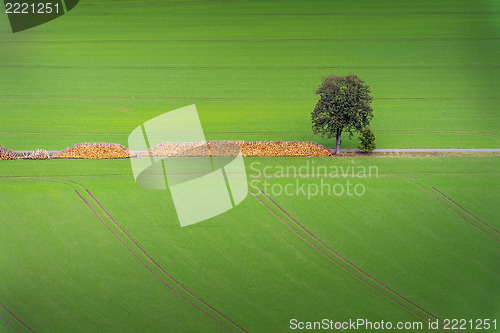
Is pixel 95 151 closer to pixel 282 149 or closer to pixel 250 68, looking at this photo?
pixel 282 149

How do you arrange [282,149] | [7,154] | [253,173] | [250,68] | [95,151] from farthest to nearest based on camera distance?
[250,68]
[282,149]
[95,151]
[7,154]
[253,173]

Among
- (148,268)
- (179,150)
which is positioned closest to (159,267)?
(148,268)

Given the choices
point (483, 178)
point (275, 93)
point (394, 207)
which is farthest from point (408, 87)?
point (394, 207)

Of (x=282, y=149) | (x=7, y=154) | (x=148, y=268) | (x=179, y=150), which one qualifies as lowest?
(x=148, y=268)

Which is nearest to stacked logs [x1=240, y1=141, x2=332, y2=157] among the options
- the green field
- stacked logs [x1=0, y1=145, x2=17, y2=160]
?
the green field

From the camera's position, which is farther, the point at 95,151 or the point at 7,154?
the point at 95,151

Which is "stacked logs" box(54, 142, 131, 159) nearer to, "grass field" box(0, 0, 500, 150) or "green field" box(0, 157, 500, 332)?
"green field" box(0, 157, 500, 332)

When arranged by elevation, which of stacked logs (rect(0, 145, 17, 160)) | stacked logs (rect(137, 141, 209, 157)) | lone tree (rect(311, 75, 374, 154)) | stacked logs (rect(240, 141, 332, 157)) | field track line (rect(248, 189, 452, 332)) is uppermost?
lone tree (rect(311, 75, 374, 154))
